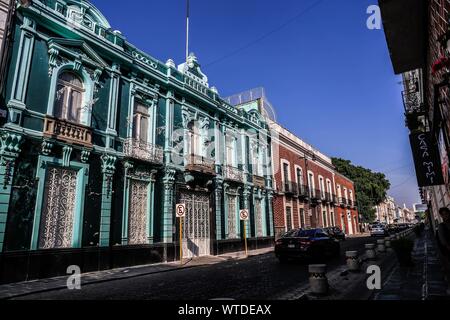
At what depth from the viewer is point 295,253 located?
12.2 meters

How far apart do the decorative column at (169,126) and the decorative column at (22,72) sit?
21.8ft

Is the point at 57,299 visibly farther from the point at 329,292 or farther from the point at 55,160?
the point at 329,292

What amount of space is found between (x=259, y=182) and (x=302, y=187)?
28.6 feet

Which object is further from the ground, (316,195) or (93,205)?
(316,195)

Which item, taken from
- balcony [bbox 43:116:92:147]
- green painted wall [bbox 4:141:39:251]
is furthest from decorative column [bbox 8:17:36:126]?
green painted wall [bbox 4:141:39:251]

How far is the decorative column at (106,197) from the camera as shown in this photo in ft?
38.9

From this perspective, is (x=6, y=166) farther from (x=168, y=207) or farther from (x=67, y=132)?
(x=168, y=207)

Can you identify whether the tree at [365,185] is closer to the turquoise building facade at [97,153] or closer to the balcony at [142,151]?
the turquoise building facade at [97,153]

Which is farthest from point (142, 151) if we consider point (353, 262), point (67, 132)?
point (353, 262)

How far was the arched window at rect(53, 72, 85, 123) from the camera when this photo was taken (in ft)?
38.1

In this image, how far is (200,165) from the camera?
16812mm

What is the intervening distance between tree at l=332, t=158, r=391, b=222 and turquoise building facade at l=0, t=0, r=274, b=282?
42.0 meters
